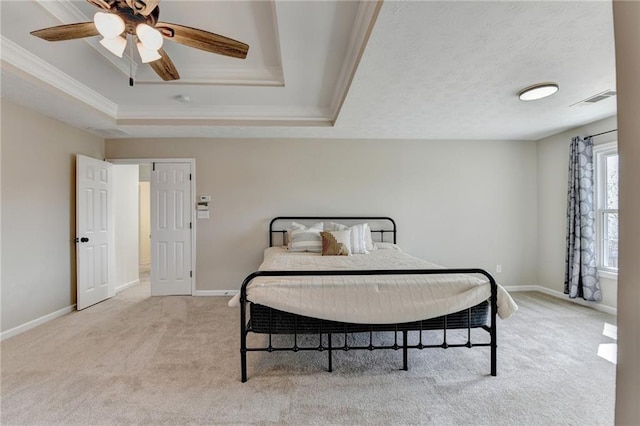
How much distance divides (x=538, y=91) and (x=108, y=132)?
518 cm

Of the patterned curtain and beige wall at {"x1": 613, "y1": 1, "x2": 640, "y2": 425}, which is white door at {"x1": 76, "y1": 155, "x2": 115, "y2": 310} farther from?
the patterned curtain

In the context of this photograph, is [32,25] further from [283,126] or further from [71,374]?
[71,374]

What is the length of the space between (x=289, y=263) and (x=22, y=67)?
2.93 meters

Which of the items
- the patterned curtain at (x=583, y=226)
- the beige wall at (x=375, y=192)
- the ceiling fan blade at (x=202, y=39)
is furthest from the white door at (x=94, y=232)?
the patterned curtain at (x=583, y=226)

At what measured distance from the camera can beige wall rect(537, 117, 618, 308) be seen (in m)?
4.00

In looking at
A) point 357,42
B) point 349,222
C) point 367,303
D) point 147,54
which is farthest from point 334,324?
point 349,222

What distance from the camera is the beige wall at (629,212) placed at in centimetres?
64

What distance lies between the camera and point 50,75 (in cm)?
264

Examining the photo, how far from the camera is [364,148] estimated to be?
4348mm

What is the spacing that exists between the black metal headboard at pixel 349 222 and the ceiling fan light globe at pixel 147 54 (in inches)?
105

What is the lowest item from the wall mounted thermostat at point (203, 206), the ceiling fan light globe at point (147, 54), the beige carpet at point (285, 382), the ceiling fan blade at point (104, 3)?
the beige carpet at point (285, 382)

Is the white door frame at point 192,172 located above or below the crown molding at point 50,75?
below

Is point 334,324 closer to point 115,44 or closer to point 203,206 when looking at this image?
point 115,44

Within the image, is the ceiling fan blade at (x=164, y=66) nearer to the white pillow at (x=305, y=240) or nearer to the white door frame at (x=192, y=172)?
the white door frame at (x=192, y=172)
